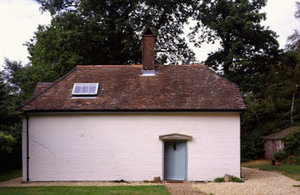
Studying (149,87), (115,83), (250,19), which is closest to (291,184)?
(149,87)

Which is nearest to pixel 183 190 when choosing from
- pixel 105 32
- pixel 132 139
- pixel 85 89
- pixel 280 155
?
pixel 132 139

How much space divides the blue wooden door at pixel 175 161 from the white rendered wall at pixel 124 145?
381 millimetres

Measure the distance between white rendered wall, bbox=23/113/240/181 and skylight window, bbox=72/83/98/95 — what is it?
1.51 m

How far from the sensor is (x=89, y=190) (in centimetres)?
1274

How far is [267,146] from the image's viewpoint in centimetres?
2762

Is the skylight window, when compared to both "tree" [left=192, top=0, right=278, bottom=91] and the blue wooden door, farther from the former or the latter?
"tree" [left=192, top=0, right=278, bottom=91]

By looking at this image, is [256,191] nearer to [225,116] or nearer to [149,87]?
[225,116]

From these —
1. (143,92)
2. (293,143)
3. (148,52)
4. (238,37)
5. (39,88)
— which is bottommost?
(293,143)

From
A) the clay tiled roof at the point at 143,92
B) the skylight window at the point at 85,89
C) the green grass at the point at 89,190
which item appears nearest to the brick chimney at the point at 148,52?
the clay tiled roof at the point at 143,92

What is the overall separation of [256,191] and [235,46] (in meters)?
18.1

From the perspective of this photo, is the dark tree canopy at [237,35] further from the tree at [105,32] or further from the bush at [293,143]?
the bush at [293,143]

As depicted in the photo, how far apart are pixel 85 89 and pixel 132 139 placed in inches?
151

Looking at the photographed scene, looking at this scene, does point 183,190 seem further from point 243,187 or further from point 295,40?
point 295,40

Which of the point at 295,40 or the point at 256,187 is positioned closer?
the point at 256,187
